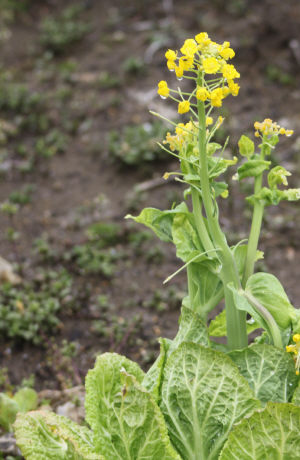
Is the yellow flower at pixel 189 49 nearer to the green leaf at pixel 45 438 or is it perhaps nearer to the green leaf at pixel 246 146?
the green leaf at pixel 246 146

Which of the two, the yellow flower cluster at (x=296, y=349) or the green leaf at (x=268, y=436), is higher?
the yellow flower cluster at (x=296, y=349)

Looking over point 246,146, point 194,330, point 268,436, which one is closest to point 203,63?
point 246,146

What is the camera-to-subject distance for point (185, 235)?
2.61m

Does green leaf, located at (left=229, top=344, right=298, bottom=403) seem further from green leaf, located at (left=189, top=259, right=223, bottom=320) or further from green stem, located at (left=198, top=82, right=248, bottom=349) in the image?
green leaf, located at (left=189, top=259, right=223, bottom=320)

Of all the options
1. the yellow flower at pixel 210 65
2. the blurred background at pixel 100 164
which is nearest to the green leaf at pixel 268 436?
the yellow flower at pixel 210 65

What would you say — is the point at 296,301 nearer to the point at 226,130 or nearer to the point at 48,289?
the point at 48,289

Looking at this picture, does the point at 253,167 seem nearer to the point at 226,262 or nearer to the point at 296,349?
the point at 226,262

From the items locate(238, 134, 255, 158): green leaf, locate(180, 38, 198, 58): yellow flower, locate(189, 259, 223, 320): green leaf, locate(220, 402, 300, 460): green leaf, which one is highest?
locate(180, 38, 198, 58): yellow flower

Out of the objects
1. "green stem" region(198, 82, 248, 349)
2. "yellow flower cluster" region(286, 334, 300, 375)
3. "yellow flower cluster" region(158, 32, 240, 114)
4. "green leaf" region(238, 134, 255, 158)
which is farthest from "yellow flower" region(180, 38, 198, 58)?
"yellow flower cluster" region(286, 334, 300, 375)

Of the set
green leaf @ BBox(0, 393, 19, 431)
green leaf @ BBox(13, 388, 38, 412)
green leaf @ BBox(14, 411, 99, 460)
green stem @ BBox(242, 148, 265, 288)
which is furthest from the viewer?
green leaf @ BBox(13, 388, 38, 412)

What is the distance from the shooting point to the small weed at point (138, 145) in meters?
5.89

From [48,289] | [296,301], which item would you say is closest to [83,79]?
[48,289]

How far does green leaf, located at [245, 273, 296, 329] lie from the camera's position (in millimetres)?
2475

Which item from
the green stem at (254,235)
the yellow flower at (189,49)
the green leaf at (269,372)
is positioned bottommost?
the green leaf at (269,372)
